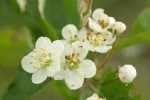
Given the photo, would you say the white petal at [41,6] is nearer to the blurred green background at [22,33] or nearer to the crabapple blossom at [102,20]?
the blurred green background at [22,33]

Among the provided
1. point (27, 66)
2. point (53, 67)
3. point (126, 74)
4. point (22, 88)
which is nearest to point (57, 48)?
point (53, 67)

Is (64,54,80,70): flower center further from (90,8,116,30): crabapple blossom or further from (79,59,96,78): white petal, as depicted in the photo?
(90,8,116,30): crabapple blossom

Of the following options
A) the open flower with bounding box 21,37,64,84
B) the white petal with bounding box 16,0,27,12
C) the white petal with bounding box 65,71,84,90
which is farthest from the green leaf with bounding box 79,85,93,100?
the white petal with bounding box 16,0,27,12

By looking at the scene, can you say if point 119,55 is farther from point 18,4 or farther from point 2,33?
point 18,4

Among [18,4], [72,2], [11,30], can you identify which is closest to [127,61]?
[11,30]

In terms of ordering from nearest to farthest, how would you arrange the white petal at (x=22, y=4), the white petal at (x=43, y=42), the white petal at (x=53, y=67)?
the white petal at (x=53, y=67), the white petal at (x=43, y=42), the white petal at (x=22, y=4)

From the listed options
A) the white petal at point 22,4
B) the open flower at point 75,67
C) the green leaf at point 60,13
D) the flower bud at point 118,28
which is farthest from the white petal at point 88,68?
the white petal at point 22,4

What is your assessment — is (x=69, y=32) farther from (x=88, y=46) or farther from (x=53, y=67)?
(x=53, y=67)
